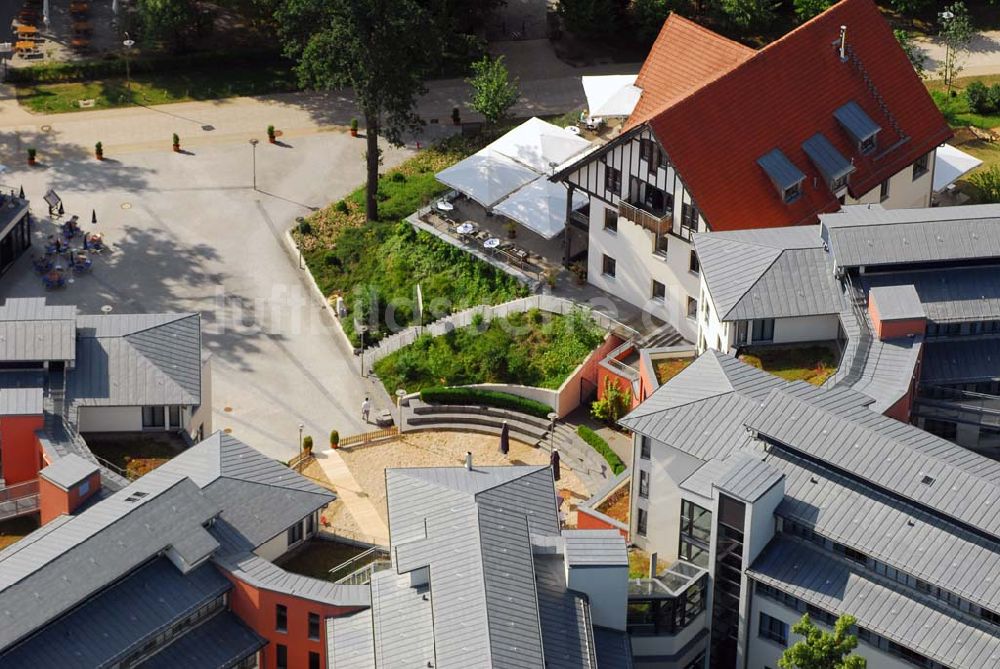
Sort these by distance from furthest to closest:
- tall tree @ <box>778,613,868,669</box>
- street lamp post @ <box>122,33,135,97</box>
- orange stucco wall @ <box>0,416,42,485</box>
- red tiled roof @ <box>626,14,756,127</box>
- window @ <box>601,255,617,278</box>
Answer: street lamp post @ <box>122,33,135,97</box>, window @ <box>601,255,617,278</box>, red tiled roof @ <box>626,14,756,127</box>, orange stucco wall @ <box>0,416,42,485</box>, tall tree @ <box>778,613,868,669</box>

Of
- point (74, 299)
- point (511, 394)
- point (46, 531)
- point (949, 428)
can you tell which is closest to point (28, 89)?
point (74, 299)

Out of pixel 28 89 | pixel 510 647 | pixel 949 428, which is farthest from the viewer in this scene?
pixel 28 89

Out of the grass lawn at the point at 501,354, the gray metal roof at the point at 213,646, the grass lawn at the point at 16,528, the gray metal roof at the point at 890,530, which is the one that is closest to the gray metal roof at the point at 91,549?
the gray metal roof at the point at 213,646

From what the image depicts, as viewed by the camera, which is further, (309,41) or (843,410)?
(309,41)

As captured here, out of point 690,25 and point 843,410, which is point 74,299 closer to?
point 690,25

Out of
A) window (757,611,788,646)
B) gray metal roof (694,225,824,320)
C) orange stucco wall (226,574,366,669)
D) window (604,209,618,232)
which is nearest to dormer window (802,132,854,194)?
gray metal roof (694,225,824,320)

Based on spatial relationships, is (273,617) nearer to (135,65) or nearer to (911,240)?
(911,240)

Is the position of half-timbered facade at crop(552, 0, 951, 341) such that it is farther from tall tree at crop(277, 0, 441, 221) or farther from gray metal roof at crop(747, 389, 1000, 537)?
gray metal roof at crop(747, 389, 1000, 537)
